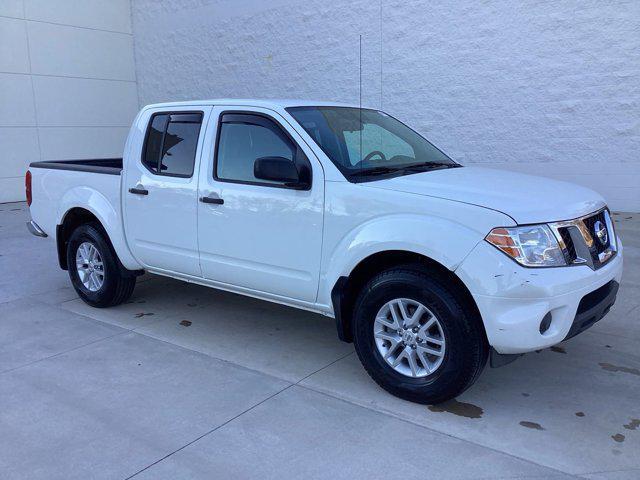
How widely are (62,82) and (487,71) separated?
10.6 meters

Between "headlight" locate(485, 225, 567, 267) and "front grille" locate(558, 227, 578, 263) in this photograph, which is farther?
"front grille" locate(558, 227, 578, 263)

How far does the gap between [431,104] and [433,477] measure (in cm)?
921

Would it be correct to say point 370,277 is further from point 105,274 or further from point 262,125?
point 105,274

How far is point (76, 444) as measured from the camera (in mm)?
3182

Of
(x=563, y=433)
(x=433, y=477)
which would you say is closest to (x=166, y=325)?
(x=433, y=477)

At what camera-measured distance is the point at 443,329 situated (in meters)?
3.40

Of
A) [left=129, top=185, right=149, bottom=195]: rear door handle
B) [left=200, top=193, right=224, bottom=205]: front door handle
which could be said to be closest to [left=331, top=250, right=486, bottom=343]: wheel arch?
[left=200, top=193, right=224, bottom=205]: front door handle

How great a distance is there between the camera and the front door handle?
4.38m

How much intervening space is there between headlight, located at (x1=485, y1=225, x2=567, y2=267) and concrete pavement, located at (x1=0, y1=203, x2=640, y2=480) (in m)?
0.98

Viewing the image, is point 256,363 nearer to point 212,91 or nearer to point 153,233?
point 153,233

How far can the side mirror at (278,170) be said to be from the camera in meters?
3.89

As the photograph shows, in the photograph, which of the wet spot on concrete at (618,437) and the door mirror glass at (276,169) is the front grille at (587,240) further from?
the door mirror glass at (276,169)

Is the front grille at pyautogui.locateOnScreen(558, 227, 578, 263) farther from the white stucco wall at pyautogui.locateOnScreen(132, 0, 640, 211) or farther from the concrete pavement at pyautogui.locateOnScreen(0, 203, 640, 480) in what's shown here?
the white stucco wall at pyautogui.locateOnScreen(132, 0, 640, 211)

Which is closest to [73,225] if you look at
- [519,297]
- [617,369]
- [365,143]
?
[365,143]
